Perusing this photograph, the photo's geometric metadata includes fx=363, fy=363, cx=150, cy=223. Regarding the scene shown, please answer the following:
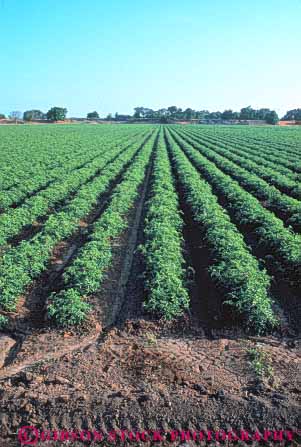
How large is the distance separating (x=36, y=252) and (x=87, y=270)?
1.79 meters

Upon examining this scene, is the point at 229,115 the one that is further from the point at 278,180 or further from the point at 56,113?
the point at 278,180

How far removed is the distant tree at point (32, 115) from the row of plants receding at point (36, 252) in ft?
458

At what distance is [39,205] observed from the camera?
14.1 metres

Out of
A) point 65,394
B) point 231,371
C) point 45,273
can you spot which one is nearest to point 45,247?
point 45,273

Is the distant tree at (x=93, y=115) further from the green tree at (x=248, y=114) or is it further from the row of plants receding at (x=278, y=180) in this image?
the row of plants receding at (x=278, y=180)

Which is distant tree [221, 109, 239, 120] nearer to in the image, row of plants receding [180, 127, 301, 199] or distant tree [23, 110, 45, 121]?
distant tree [23, 110, 45, 121]

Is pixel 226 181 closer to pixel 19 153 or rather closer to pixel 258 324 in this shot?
pixel 258 324

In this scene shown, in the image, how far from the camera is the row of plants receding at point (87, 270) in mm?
7048

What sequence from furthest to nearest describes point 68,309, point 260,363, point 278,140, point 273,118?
point 273,118
point 278,140
point 68,309
point 260,363

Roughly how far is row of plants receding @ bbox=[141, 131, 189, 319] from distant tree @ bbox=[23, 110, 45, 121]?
466 feet

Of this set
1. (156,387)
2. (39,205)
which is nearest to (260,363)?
(156,387)

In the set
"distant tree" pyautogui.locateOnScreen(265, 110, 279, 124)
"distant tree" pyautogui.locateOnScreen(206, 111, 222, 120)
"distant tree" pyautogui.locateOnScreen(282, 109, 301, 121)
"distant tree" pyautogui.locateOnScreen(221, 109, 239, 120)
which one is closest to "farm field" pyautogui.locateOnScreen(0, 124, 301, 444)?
"distant tree" pyautogui.locateOnScreen(265, 110, 279, 124)

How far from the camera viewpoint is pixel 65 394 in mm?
5113

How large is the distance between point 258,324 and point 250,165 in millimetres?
19239
